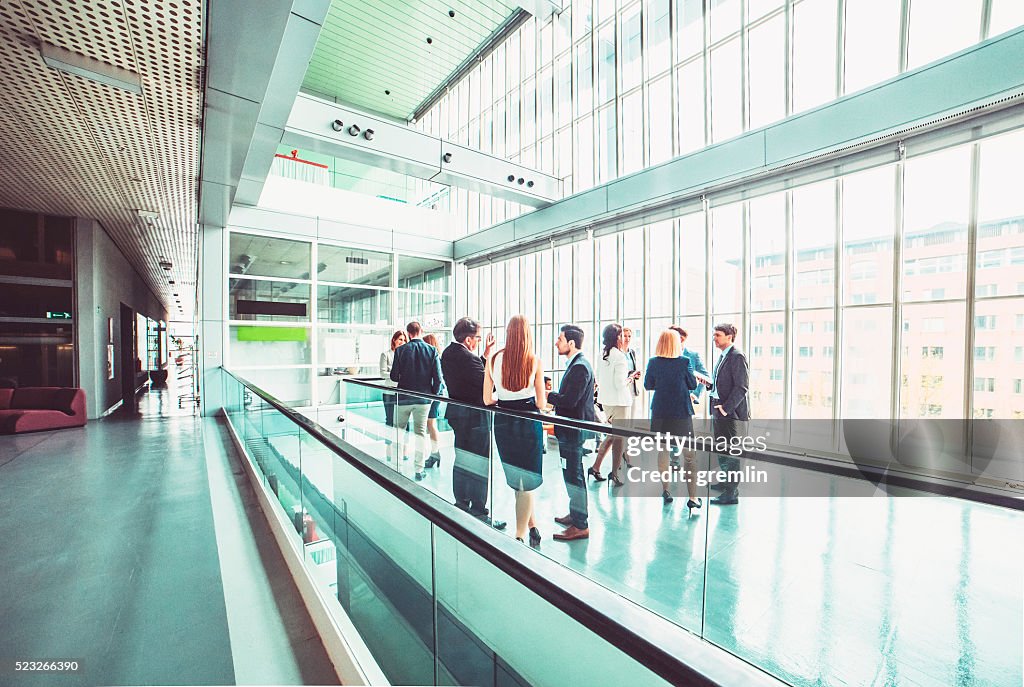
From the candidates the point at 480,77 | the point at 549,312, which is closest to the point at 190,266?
the point at 480,77

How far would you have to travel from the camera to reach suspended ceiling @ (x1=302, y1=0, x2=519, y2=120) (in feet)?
30.1

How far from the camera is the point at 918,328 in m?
5.68

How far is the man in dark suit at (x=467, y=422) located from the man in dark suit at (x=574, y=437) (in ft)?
1.85

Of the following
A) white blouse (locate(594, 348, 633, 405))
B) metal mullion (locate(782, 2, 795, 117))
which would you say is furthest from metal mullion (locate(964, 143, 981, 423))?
white blouse (locate(594, 348, 633, 405))

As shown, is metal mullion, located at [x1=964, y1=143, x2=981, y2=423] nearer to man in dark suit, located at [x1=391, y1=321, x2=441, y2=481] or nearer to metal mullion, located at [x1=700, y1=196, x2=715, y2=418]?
metal mullion, located at [x1=700, y1=196, x2=715, y2=418]

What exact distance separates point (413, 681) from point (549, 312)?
934 cm

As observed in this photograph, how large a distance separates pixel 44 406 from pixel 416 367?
7.98 m

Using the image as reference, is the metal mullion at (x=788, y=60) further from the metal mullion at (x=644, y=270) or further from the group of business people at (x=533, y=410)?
the group of business people at (x=533, y=410)

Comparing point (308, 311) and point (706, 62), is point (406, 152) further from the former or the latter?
point (706, 62)

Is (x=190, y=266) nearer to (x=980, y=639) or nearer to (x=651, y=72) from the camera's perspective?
(x=651, y=72)

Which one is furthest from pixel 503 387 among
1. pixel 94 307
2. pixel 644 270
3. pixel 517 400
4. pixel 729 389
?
pixel 94 307

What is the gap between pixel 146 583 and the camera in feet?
9.52

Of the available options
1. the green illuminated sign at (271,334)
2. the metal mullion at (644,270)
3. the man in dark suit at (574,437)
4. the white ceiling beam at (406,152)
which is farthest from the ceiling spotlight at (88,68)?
the metal mullion at (644,270)

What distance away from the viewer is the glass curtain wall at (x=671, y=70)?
5965 mm
